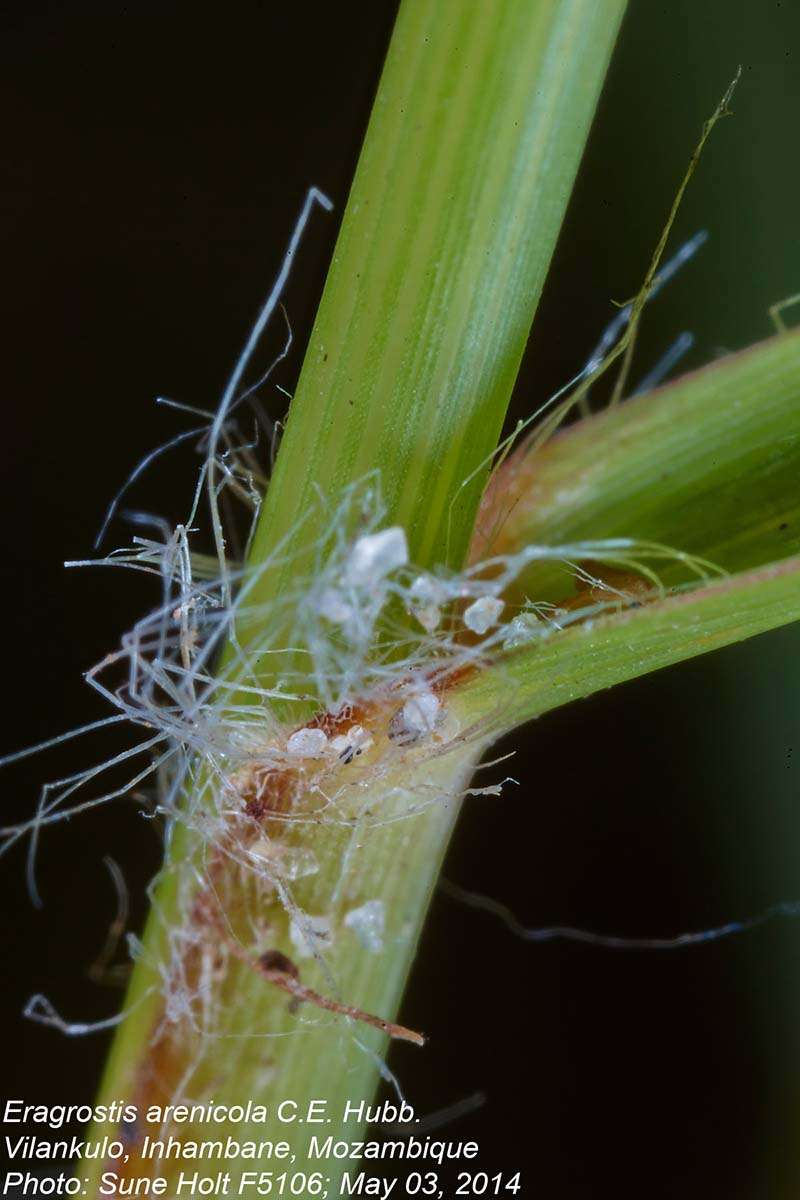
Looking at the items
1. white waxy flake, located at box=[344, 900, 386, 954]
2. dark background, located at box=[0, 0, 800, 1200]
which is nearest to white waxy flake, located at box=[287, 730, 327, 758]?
white waxy flake, located at box=[344, 900, 386, 954]

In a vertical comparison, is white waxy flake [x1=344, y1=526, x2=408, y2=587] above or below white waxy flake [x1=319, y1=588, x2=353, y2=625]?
above

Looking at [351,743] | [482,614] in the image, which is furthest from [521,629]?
[351,743]

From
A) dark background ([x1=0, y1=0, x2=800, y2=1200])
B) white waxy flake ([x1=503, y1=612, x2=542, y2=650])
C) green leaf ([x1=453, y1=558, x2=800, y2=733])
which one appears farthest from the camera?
dark background ([x1=0, y1=0, x2=800, y2=1200])

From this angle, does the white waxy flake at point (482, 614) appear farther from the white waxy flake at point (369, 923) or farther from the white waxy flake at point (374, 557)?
the white waxy flake at point (369, 923)

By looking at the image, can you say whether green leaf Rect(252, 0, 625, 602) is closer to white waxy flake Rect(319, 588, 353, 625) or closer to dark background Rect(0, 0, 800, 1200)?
white waxy flake Rect(319, 588, 353, 625)

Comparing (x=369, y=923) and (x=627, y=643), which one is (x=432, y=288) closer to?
(x=627, y=643)

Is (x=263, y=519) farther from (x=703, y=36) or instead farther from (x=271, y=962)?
(x=703, y=36)

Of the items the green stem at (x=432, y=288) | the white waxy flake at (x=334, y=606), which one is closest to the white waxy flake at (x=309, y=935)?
the green stem at (x=432, y=288)
